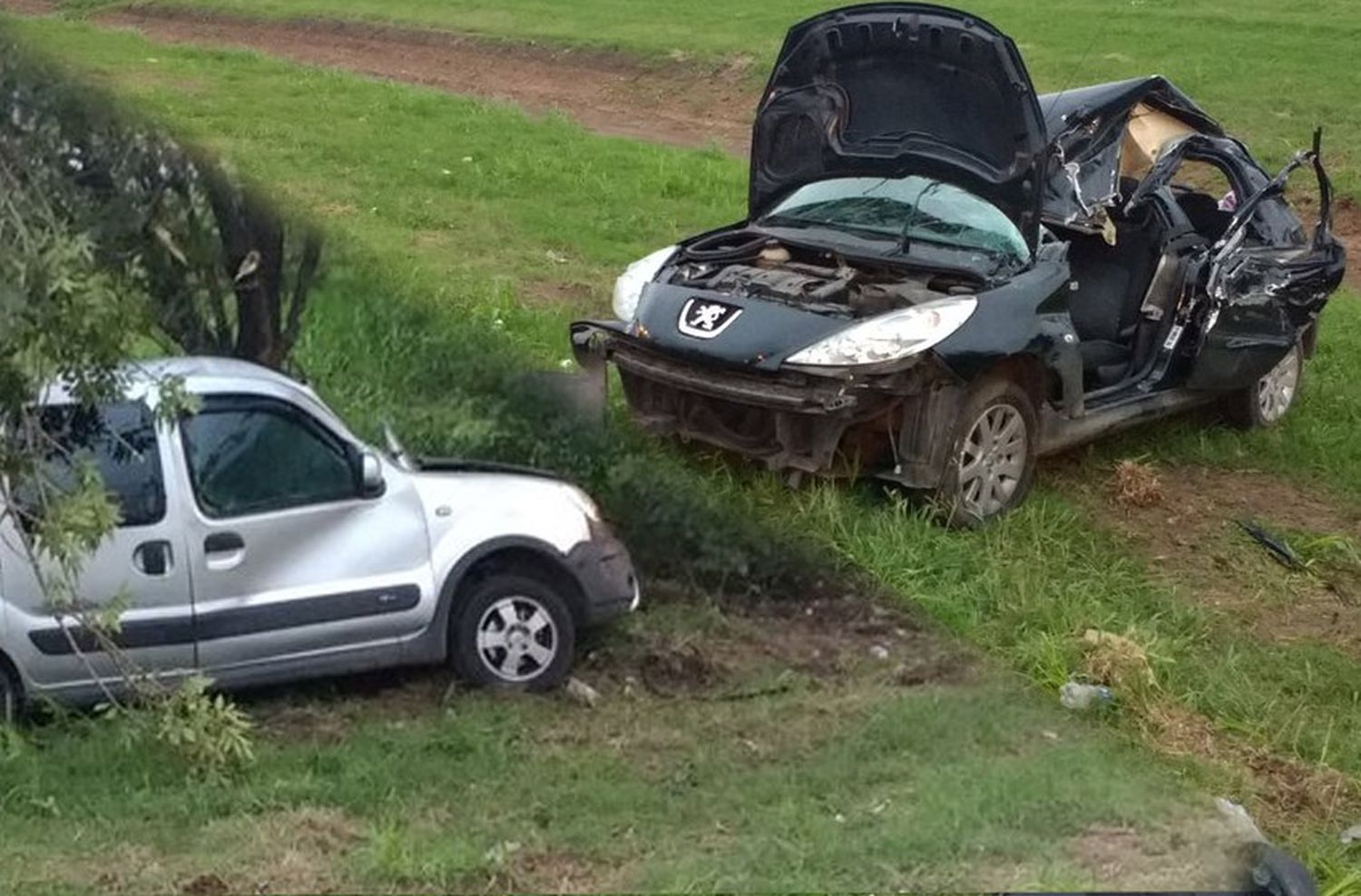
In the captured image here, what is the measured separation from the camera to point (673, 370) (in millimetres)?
6820

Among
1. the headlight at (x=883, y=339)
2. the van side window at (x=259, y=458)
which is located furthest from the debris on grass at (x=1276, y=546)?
the van side window at (x=259, y=458)

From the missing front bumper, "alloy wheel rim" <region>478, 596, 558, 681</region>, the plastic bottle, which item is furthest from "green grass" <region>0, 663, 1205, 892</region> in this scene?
the missing front bumper

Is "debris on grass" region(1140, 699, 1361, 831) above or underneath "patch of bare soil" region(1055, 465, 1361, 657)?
above

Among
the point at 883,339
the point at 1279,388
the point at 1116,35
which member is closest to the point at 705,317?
the point at 883,339

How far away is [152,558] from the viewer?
16.1ft

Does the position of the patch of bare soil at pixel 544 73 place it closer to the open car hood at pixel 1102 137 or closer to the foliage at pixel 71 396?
the open car hood at pixel 1102 137

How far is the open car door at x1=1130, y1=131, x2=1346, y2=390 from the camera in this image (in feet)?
27.2

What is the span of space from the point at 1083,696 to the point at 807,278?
88.2 inches

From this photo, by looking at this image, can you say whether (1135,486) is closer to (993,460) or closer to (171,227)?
(993,460)

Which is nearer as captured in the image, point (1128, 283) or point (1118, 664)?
point (1118, 664)

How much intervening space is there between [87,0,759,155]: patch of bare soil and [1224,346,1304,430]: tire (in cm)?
874

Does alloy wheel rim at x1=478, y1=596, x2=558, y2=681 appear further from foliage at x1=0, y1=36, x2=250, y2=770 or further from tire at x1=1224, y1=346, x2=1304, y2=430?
tire at x1=1224, y1=346, x2=1304, y2=430

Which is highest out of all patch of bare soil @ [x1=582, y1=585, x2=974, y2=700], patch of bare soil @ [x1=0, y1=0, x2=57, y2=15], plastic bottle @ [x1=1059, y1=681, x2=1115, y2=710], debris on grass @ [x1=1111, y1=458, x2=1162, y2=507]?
patch of bare soil @ [x1=0, y1=0, x2=57, y2=15]

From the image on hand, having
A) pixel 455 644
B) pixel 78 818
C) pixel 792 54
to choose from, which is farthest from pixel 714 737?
pixel 792 54
